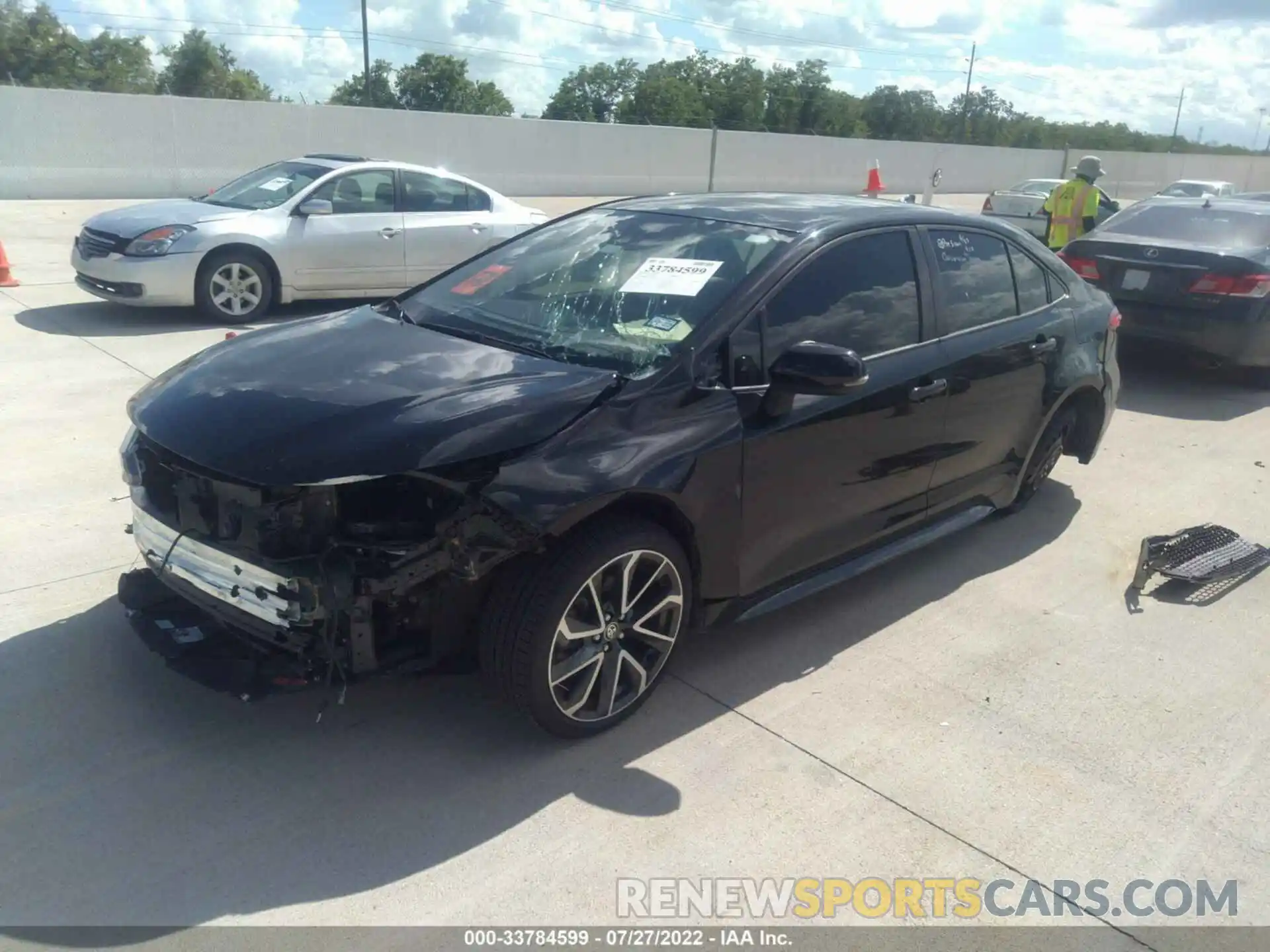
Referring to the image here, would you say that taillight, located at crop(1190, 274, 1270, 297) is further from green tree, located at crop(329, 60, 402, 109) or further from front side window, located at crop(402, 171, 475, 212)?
green tree, located at crop(329, 60, 402, 109)

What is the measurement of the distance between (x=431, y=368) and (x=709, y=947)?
1.99 m

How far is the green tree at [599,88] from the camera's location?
75.9 m

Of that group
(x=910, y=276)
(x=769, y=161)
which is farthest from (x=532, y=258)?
(x=769, y=161)

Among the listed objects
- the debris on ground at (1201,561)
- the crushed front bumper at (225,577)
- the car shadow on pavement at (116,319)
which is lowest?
the debris on ground at (1201,561)

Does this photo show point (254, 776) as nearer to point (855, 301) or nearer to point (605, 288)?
point (605, 288)

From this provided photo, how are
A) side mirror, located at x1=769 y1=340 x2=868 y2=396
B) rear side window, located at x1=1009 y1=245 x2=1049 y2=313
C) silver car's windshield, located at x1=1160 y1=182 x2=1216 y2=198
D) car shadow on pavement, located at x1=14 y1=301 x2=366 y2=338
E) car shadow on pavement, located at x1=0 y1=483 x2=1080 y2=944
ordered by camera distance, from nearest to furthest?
car shadow on pavement, located at x1=0 y1=483 x2=1080 y2=944 → side mirror, located at x1=769 y1=340 x2=868 y2=396 → rear side window, located at x1=1009 y1=245 x2=1049 y2=313 → car shadow on pavement, located at x1=14 y1=301 x2=366 y2=338 → silver car's windshield, located at x1=1160 y1=182 x2=1216 y2=198

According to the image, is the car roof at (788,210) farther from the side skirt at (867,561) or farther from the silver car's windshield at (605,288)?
the side skirt at (867,561)

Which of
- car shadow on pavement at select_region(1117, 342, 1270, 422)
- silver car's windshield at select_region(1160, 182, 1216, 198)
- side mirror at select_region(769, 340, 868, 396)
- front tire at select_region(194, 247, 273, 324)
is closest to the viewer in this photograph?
side mirror at select_region(769, 340, 868, 396)

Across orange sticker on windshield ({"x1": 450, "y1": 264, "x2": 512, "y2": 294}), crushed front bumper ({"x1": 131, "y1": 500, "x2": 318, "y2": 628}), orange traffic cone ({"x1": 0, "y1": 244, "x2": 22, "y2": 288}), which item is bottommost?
orange traffic cone ({"x1": 0, "y1": 244, "x2": 22, "y2": 288})

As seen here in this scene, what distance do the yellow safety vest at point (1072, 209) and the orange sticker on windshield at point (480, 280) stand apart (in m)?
8.04

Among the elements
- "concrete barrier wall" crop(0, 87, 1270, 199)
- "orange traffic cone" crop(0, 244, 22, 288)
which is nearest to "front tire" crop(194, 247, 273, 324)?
"orange traffic cone" crop(0, 244, 22, 288)

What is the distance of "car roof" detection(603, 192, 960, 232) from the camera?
425 cm

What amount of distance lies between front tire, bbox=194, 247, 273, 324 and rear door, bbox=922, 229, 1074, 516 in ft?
21.8

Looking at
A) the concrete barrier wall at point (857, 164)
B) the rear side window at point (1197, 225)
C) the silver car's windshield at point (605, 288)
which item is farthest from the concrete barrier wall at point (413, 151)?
the silver car's windshield at point (605, 288)
